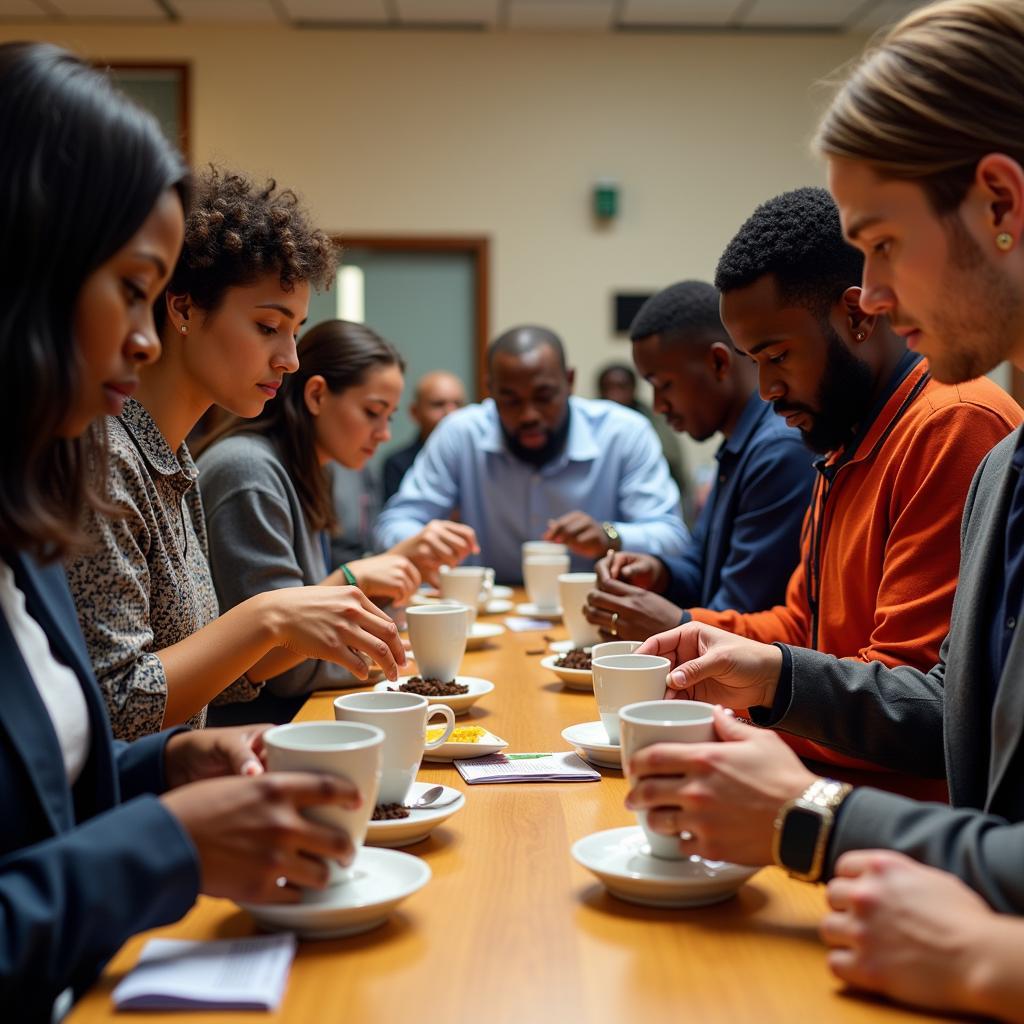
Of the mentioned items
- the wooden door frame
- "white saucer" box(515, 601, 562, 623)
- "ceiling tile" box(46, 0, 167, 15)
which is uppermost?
"ceiling tile" box(46, 0, 167, 15)

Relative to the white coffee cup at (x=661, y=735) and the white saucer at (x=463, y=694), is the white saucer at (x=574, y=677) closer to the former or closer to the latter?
the white saucer at (x=463, y=694)

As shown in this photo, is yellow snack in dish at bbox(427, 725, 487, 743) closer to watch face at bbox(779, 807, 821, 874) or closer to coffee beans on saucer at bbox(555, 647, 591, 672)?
coffee beans on saucer at bbox(555, 647, 591, 672)

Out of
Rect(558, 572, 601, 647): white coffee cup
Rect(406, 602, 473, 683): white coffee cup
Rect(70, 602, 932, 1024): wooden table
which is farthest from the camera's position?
Rect(558, 572, 601, 647): white coffee cup

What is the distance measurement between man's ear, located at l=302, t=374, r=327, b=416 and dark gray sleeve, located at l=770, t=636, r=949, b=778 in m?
1.51

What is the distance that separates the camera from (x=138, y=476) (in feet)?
5.16

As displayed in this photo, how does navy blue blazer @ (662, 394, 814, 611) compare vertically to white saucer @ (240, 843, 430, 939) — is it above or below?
above

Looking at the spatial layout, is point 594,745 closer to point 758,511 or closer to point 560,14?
point 758,511

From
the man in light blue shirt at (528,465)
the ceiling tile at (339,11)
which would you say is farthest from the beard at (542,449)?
the ceiling tile at (339,11)

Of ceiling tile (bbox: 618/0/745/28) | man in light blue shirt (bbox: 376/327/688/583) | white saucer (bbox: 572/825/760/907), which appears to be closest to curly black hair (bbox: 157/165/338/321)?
white saucer (bbox: 572/825/760/907)

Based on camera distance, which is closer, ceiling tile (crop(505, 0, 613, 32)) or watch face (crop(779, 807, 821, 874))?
watch face (crop(779, 807, 821, 874))

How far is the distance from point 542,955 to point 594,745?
1.82ft

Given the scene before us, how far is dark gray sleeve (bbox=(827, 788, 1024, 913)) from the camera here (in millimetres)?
877

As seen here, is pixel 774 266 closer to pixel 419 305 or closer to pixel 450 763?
pixel 450 763

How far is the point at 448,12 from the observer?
6.19m
